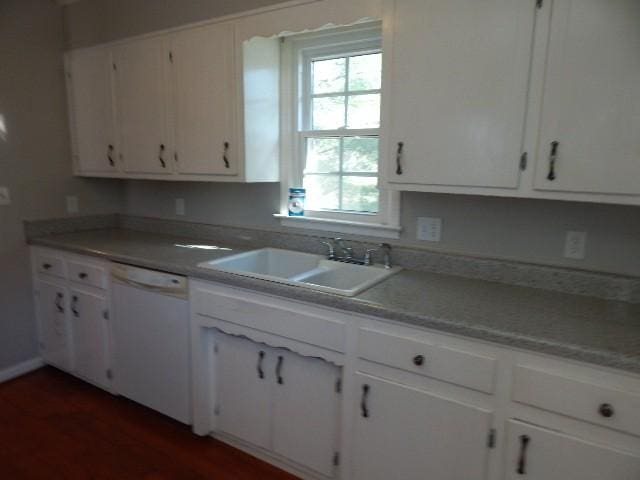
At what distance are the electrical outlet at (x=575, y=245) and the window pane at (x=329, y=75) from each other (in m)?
1.34

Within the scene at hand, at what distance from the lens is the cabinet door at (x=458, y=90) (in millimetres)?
1552

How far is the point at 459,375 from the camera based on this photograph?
57.9 inches

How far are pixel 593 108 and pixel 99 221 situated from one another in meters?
3.13

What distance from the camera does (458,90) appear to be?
166cm

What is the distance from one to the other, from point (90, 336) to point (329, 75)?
2072 mm

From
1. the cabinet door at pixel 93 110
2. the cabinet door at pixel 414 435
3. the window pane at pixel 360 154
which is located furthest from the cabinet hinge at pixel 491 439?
the cabinet door at pixel 93 110

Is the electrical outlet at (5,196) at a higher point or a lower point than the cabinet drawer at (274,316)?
higher

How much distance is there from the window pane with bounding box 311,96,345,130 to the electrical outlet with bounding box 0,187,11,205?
195 cm

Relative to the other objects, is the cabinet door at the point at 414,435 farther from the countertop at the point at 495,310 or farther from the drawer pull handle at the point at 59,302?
the drawer pull handle at the point at 59,302

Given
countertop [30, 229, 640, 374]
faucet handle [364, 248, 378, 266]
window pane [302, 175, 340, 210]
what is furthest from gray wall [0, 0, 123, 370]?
faucet handle [364, 248, 378, 266]

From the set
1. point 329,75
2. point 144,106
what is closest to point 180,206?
point 144,106

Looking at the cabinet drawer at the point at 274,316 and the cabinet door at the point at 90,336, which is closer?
the cabinet drawer at the point at 274,316

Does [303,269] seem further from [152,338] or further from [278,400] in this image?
[152,338]

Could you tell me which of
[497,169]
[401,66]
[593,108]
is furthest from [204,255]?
[593,108]
